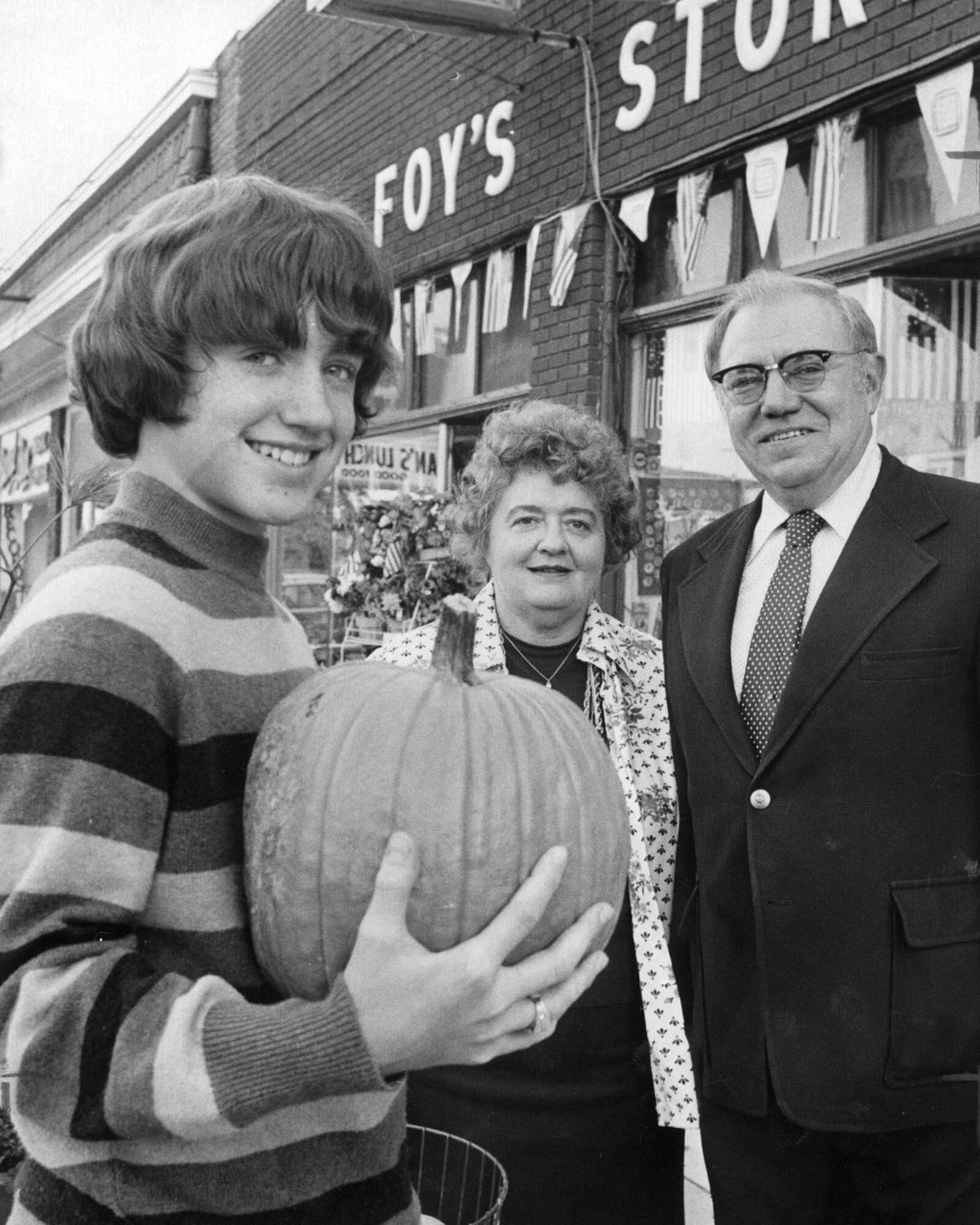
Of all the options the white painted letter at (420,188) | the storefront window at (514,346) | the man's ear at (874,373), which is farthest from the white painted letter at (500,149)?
the man's ear at (874,373)

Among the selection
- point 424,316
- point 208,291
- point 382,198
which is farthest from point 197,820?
point 382,198

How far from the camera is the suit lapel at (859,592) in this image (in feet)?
7.97

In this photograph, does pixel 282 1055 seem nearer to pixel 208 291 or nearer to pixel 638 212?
pixel 208 291

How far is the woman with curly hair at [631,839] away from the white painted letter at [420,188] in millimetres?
5313

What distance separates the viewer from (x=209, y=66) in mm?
11820

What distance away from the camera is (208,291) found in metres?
1.30

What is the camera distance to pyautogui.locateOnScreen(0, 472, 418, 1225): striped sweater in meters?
1.06

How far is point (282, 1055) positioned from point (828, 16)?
17.8 feet

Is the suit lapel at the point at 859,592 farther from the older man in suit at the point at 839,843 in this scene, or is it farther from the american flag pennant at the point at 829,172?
the american flag pennant at the point at 829,172

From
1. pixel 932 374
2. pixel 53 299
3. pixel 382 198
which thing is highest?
pixel 53 299

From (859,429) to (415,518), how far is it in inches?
154

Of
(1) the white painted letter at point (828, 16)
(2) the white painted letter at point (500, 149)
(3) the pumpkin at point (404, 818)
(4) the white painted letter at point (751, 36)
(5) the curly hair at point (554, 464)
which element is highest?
(2) the white painted letter at point (500, 149)

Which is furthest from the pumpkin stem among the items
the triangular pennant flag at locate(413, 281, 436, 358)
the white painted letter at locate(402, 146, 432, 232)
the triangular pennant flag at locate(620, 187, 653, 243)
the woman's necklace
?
the triangular pennant flag at locate(413, 281, 436, 358)

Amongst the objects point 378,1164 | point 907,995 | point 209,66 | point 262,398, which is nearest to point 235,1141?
point 378,1164
